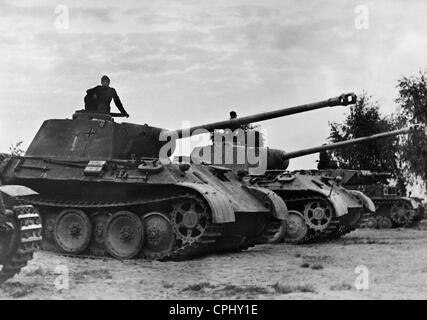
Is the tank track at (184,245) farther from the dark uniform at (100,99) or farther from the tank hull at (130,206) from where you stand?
the dark uniform at (100,99)

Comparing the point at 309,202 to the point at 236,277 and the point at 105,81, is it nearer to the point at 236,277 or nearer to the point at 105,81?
the point at 105,81

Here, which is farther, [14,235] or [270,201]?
[270,201]

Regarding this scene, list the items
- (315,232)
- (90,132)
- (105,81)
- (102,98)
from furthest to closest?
(315,232) < (102,98) < (105,81) < (90,132)

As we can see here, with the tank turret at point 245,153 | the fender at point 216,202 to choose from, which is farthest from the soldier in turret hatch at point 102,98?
the tank turret at point 245,153

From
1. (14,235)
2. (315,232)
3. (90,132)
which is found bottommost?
(315,232)

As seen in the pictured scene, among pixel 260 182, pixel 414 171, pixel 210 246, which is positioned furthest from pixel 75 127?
pixel 414 171

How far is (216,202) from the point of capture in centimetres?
1196

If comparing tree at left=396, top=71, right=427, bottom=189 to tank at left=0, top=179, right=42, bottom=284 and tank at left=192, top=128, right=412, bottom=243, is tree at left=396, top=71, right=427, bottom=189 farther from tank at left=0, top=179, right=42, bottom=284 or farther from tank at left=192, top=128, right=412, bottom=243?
tank at left=0, top=179, right=42, bottom=284

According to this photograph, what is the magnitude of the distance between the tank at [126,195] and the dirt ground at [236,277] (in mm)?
563

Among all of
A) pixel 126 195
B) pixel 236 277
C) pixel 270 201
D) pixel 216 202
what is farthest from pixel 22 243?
pixel 270 201

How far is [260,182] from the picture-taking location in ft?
59.1

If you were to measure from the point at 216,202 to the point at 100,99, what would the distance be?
155 inches

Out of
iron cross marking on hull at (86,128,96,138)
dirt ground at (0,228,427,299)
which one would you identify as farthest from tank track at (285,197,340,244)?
iron cross marking on hull at (86,128,96,138)
